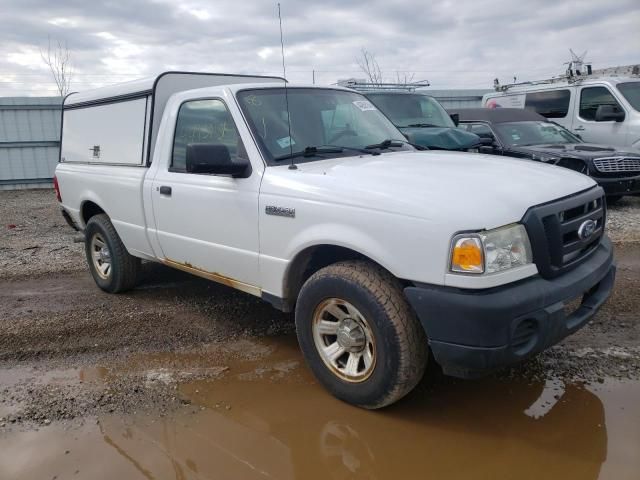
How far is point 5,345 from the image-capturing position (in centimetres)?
427

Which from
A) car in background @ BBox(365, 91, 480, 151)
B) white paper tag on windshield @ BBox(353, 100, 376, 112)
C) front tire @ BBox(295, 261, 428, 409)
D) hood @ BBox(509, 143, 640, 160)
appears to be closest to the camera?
front tire @ BBox(295, 261, 428, 409)

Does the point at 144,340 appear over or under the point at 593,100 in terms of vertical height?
under

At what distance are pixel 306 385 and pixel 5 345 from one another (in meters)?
2.57

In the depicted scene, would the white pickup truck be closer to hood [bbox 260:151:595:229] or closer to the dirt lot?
hood [bbox 260:151:595:229]

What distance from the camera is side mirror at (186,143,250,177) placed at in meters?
3.25

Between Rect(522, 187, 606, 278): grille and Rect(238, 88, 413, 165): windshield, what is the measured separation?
1.45 meters

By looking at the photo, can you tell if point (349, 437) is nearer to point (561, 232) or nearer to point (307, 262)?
point (307, 262)

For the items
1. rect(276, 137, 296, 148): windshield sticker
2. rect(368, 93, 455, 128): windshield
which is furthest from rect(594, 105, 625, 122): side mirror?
rect(276, 137, 296, 148): windshield sticker

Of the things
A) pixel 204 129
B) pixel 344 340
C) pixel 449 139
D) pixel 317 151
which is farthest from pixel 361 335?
pixel 449 139

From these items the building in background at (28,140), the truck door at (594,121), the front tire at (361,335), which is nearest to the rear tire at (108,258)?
the front tire at (361,335)

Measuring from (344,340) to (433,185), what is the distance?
1.03m

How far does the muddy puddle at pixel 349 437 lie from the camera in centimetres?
264

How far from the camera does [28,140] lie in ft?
47.0

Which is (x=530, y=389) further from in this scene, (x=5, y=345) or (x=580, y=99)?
(x=580, y=99)
